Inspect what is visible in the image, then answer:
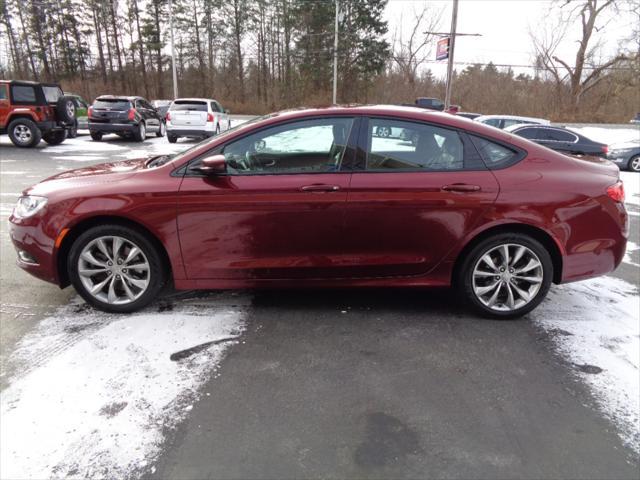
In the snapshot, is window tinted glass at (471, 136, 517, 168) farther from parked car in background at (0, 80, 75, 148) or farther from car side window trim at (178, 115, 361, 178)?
parked car in background at (0, 80, 75, 148)

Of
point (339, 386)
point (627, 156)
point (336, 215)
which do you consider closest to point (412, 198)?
point (336, 215)

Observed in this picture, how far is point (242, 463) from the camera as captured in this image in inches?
81.4

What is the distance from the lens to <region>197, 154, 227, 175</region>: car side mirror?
10.4 ft

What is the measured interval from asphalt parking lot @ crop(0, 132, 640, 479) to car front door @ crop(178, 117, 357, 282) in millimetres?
454

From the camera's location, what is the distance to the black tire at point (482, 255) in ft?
11.3

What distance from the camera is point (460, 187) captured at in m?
3.33

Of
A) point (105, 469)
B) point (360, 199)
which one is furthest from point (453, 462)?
point (360, 199)

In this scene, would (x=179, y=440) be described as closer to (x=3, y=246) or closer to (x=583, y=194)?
(x=583, y=194)

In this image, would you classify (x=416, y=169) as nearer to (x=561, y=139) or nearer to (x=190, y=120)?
(x=561, y=139)

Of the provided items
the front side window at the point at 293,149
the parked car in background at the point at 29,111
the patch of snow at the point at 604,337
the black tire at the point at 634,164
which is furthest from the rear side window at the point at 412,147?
the parked car in background at the point at 29,111

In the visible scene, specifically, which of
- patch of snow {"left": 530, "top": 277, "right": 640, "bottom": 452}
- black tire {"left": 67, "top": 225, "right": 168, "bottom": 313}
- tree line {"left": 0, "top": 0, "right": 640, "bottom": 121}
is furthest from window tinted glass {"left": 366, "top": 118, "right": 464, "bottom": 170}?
tree line {"left": 0, "top": 0, "right": 640, "bottom": 121}

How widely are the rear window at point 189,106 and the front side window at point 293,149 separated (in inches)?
578

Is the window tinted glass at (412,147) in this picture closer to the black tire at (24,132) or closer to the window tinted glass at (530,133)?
the window tinted glass at (530,133)

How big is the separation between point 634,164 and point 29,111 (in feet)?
61.6
